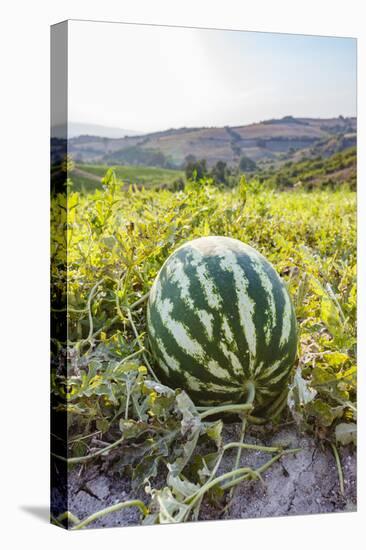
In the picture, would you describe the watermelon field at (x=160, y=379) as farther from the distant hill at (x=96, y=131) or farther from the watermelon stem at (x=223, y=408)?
the distant hill at (x=96, y=131)

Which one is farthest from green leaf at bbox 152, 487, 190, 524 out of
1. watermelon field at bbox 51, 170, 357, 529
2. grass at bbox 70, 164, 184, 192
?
grass at bbox 70, 164, 184, 192

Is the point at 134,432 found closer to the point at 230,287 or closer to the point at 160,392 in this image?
the point at 160,392

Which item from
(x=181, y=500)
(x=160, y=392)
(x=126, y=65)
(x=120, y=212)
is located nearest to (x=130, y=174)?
(x=120, y=212)

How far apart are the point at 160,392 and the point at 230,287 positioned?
0.50 metres

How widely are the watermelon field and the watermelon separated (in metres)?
0.05

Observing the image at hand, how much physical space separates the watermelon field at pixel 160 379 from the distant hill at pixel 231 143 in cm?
16

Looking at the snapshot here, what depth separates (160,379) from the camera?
3811 mm

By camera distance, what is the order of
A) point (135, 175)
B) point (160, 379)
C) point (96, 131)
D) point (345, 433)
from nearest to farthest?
point (160, 379)
point (96, 131)
point (345, 433)
point (135, 175)

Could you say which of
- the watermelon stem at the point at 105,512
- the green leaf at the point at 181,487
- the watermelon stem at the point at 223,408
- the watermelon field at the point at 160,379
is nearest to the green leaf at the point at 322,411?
the watermelon field at the point at 160,379

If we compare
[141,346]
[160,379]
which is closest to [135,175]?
[141,346]

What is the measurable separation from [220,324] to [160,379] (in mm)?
391

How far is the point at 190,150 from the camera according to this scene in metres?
4.42

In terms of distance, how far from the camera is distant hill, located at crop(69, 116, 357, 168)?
4.22 m

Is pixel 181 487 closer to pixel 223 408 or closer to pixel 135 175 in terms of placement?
pixel 223 408
